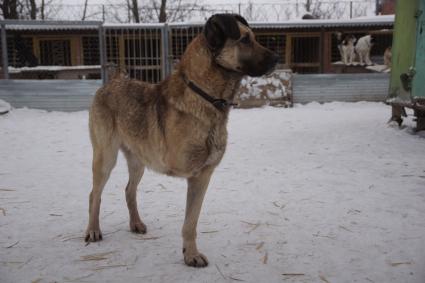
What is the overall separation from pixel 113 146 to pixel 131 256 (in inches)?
37.4

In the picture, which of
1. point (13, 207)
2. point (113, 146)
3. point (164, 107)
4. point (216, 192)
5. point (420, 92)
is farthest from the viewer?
point (420, 92)

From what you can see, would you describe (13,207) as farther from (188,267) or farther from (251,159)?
(251,159)

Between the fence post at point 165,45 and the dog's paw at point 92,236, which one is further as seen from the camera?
the fence post at point 165,45

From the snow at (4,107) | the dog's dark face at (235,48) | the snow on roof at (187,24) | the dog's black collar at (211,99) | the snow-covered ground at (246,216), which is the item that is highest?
the snow on roof at (187,24)

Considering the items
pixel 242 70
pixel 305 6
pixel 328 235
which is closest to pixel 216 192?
pixel 328 235

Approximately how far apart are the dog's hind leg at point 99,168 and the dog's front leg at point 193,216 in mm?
807

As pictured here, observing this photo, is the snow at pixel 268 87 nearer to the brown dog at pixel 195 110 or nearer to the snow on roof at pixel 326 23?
the snow on roof at pixel 326 23

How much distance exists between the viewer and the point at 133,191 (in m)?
3.64

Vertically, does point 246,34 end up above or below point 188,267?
above

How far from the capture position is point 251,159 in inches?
240

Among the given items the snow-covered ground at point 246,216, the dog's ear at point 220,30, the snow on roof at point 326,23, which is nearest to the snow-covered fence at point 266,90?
the snow on roof at point 326,23

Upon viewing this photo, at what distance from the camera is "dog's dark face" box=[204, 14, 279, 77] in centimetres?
276

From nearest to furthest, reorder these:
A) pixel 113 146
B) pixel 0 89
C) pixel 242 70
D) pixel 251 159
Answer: pixel 242 70
pixel 113 146
pixel 251 159
pixel 0 89

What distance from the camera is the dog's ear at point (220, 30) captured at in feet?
9.01
